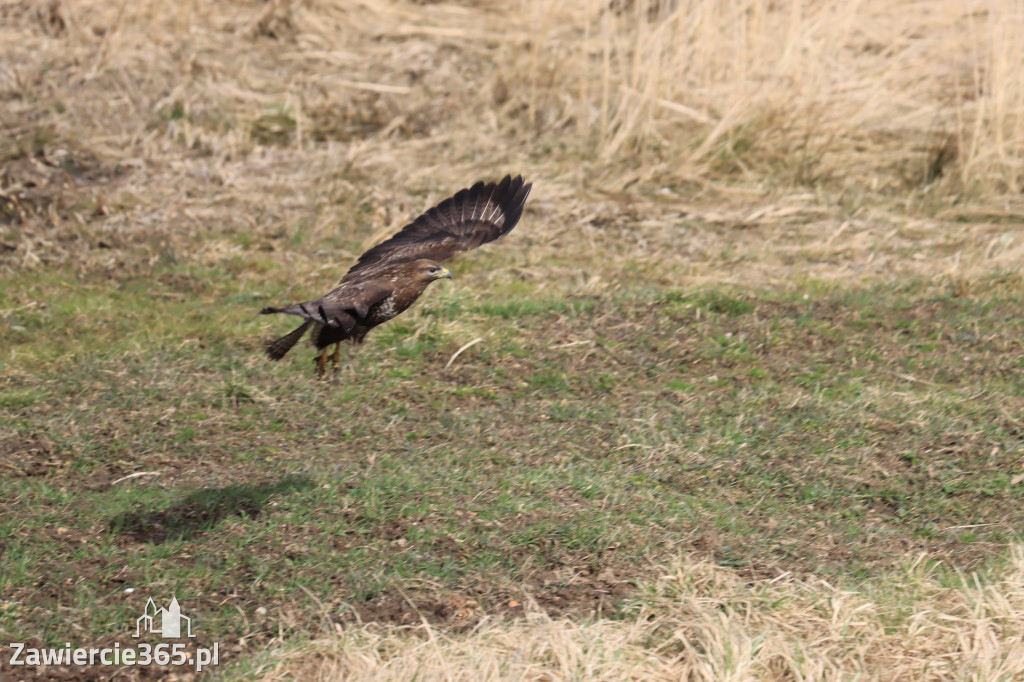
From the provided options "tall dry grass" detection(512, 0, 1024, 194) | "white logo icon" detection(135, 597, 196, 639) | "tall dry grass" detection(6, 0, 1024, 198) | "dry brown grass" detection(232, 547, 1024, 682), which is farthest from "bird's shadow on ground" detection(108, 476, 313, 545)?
"tall dry grass" detection(512, 0, 1024, 194)

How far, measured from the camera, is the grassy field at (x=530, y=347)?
14.1 feet

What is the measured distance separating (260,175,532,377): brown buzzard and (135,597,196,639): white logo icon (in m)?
1.14

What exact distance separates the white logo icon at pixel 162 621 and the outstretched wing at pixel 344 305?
3.88ft

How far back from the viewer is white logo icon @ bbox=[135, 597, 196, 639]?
13.6 feet

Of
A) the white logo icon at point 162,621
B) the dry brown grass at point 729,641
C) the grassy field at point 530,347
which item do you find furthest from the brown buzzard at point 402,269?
the dry brown grass at point 729,641

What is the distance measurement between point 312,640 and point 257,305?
352 centimetres

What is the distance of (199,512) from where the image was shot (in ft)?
16.0

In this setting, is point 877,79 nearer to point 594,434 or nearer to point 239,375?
point 594,434

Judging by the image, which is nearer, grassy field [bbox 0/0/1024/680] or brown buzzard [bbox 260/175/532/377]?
grassy field [bbox 0/0/1024/680]

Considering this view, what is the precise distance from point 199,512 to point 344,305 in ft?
3.66

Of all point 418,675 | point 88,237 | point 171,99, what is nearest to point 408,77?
point 171,99

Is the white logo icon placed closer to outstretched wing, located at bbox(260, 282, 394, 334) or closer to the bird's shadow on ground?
the bird's shadow on ground

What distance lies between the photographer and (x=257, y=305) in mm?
7258

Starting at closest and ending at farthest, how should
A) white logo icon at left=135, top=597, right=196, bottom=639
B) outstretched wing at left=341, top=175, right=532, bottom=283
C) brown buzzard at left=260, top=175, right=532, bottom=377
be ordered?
white logo icon at left=135, top=597, right=196, bottom=639
brown buzzard at left=260, top=175, right=532, bottom=377
outstretched wing at left=341, top=175, right=532, bottom=283
